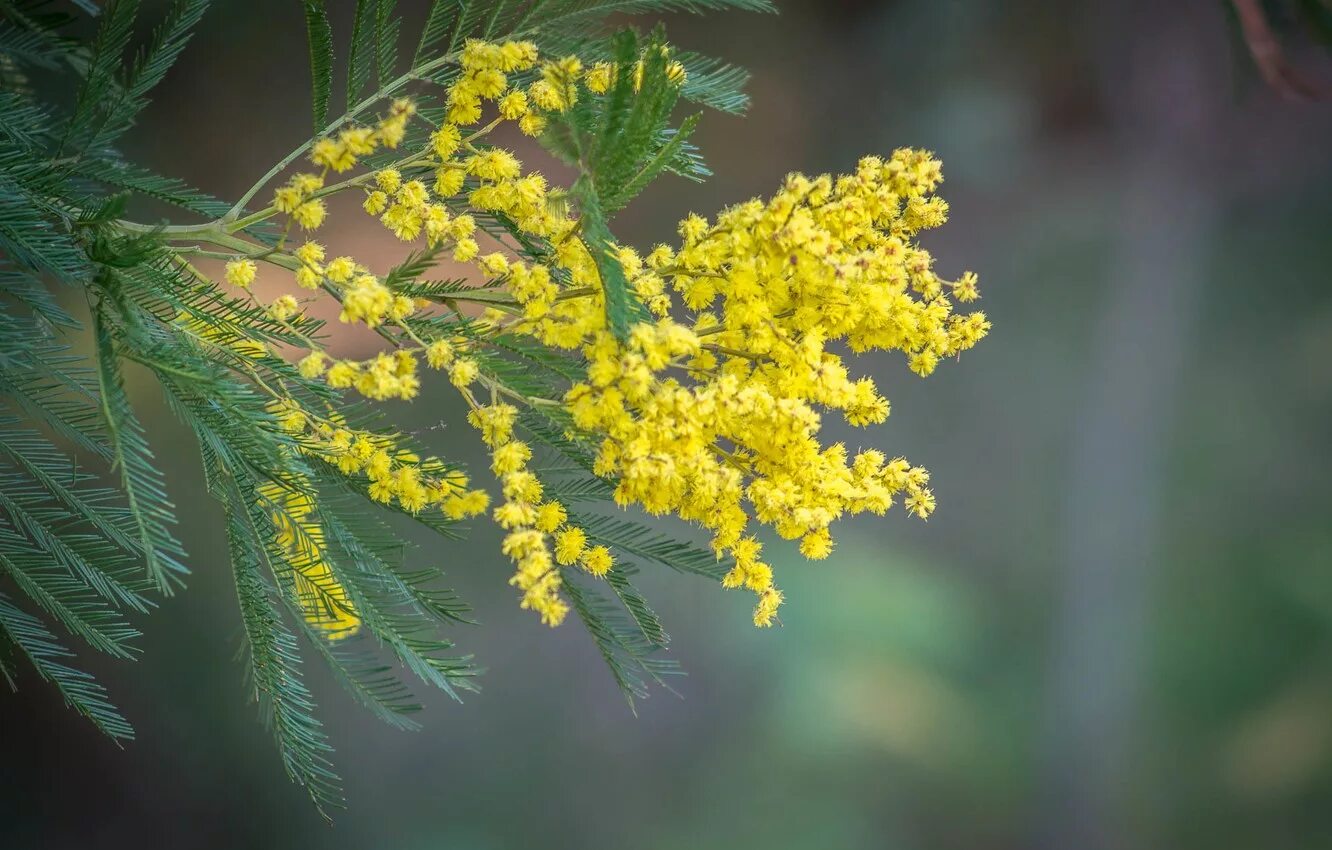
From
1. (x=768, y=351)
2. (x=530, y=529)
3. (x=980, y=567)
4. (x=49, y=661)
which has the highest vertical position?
(x=980, y=567)

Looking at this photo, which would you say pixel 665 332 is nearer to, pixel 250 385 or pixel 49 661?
pixel 250 385

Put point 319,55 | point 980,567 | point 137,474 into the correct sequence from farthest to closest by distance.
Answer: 1. point 980,567
2. point 319,55
3. point 137,474

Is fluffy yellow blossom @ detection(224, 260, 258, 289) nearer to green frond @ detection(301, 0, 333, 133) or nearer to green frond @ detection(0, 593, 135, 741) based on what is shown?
green frond @ detection(301, 0, 333, 133)

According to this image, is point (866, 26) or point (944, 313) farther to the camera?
point (866, 26)

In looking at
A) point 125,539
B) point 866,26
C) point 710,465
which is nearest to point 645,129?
point 710,465

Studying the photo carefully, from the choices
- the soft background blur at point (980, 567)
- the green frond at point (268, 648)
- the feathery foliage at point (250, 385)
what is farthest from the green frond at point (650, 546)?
the soft background blur at point (980, 567)

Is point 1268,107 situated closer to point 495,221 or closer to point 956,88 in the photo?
point 956,88

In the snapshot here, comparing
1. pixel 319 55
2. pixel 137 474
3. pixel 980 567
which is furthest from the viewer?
pixel 980 567

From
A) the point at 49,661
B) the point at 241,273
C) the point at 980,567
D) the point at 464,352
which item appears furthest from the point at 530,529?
the point at 980,567
